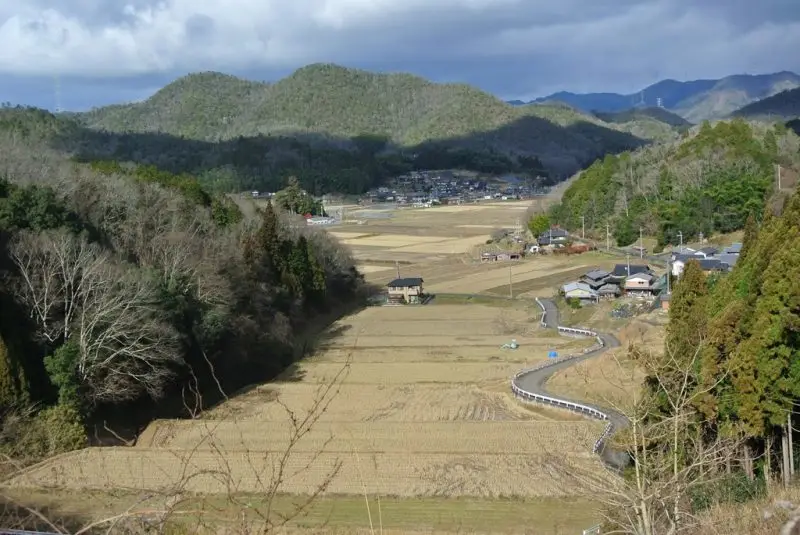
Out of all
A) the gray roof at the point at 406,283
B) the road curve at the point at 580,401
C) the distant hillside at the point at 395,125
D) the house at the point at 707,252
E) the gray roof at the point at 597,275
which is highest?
the distant hillside at the point at 395,125

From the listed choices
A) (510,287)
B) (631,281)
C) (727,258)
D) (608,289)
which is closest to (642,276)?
(631,281)

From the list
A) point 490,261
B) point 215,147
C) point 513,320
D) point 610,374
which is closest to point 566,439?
point 610,374

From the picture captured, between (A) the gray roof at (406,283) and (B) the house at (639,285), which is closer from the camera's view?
(B) the house at (639,285)

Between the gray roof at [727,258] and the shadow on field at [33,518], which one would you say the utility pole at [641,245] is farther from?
the shadow on field at [33,518]

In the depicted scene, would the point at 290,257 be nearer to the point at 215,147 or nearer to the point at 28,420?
the point at 28,420

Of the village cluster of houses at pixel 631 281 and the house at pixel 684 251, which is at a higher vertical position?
the house at pixel 684 251

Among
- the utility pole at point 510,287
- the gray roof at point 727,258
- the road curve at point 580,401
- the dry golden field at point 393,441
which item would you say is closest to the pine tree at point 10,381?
the dry golden field at point 393,441
